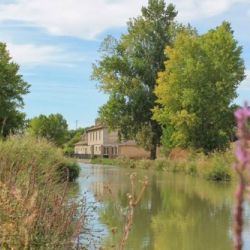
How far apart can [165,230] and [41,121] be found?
332ft

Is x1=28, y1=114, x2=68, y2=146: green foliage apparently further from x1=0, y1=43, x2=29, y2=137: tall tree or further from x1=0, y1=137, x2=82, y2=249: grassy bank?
x1=0, y1=137, x2=82, y2=249: grassy bank

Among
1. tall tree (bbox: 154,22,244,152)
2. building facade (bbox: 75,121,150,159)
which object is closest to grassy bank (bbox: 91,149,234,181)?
tall tree (bbox: 154,22,244,152)

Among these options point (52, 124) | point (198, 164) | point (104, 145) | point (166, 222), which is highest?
point (52, 124)

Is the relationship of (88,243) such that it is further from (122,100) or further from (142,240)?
(122,100)

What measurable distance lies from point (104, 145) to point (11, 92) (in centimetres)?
4043

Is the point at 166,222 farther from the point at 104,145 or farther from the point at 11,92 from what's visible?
the point at 104,145

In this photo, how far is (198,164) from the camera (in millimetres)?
37625

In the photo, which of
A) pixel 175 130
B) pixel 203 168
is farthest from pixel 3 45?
pixel 203 168

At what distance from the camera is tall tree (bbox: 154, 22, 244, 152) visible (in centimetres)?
4256

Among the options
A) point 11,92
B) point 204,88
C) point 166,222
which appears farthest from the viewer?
point 11,92

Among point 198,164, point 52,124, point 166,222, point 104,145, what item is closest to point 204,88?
point 198,164

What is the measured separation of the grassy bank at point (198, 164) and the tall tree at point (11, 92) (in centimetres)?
1135

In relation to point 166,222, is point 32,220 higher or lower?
higher

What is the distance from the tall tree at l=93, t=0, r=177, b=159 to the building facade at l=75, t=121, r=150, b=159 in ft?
67.5
